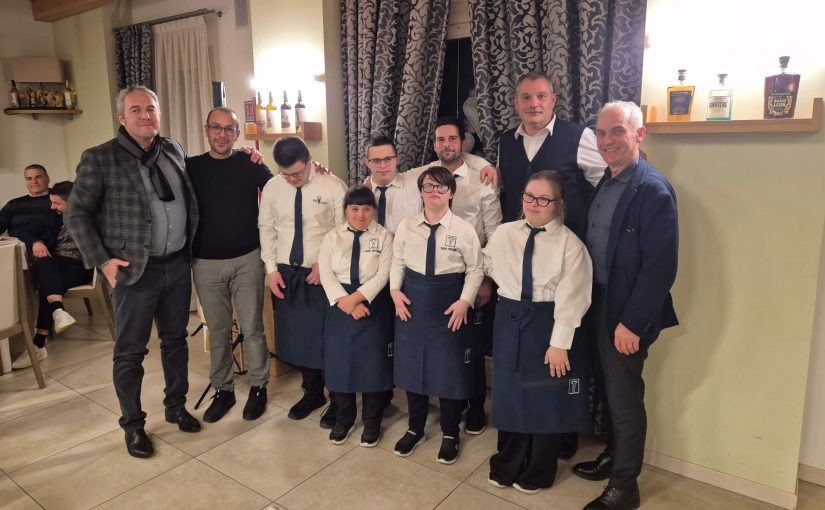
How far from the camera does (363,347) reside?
8.23 feet

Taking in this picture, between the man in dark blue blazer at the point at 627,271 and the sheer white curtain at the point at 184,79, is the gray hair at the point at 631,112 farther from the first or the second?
the sheer white curtain at the point at 184,79

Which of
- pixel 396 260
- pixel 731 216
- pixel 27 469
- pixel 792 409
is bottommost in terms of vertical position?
pixel 27 469

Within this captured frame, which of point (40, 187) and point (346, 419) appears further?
point (40, 187)

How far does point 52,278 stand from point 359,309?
2676 millimetres

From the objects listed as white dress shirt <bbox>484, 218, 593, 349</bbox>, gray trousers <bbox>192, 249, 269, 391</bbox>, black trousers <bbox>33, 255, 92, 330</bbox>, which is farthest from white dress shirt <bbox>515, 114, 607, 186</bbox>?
black trousers <bbox>33, 255, 92, 330</bbox>

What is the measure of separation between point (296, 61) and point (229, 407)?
6.78 ft

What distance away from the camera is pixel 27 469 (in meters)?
2.43

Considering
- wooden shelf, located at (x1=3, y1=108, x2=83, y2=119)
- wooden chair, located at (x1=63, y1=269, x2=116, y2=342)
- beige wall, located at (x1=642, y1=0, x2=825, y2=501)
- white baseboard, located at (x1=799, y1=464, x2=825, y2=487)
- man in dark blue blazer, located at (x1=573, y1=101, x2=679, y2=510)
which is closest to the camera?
man in dark blue blazer, located at (x1=573, y1=101, x2=679, y2=510)

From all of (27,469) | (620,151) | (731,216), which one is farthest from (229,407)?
(731,216)

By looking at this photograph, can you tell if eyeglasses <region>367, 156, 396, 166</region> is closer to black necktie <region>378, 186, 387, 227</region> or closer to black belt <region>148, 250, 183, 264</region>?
black necktie <region>378, 186, 387, 227</region>

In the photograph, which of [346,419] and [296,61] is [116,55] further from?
[346,419]

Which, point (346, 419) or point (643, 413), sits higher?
point (643, 413)

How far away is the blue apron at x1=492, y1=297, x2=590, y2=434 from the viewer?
205 centimetres

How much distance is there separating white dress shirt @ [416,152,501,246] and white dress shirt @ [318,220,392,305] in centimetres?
36
